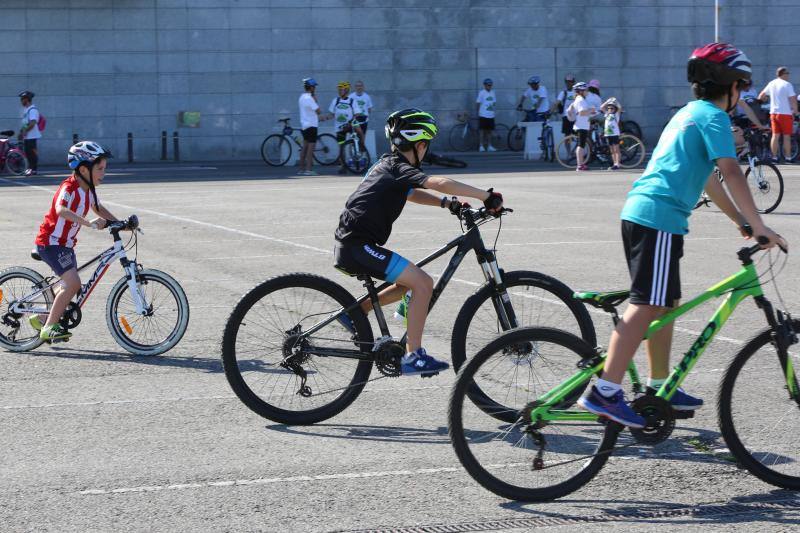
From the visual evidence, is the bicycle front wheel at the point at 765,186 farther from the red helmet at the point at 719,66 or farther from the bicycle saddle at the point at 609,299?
the bicycle saddle at the point at 609,299

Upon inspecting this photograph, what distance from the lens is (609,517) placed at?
5.09 m

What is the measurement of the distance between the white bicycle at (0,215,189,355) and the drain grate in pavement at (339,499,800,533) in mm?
4098

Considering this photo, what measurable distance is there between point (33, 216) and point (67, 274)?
34.5 feet

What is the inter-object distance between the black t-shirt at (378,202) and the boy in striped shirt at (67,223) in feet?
9.05

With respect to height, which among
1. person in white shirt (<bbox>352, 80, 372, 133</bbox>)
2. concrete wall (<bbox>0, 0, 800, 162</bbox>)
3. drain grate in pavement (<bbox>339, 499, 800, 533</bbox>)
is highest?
concrete wall (<bbox>0, 0, 800, 162</bbox>)

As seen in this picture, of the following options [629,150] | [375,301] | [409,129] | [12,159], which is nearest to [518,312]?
[375,301]

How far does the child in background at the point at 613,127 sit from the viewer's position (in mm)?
26219

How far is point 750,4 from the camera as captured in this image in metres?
40.1

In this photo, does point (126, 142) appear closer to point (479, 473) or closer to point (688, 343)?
point (688, 343)

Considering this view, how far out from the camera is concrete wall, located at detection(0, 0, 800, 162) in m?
35.2

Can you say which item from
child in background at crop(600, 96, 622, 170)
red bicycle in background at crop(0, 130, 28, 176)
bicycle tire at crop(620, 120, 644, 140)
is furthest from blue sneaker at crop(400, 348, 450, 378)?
bicycle tire at crop(620, 120, 644, 140)

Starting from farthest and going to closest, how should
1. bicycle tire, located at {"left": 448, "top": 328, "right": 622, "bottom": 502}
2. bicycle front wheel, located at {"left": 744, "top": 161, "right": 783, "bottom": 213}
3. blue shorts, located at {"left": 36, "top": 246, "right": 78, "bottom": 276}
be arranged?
bicycle front wheel, located at {"left": 744, "top": 161, "right": 783, "bottom": 213}
blue shorts, located at {"left": 36, "top": 246, "right": 78, "bottom": 276}
bicycle tire, located at {"left": 448, "top": 328, "right": 622, "bottom": 502}

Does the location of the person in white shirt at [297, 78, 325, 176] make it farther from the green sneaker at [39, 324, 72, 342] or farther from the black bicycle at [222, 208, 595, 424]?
the black bicycle at [222, 208, 595, 424]

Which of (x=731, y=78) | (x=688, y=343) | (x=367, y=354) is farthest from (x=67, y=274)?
(x=731, y=78)
